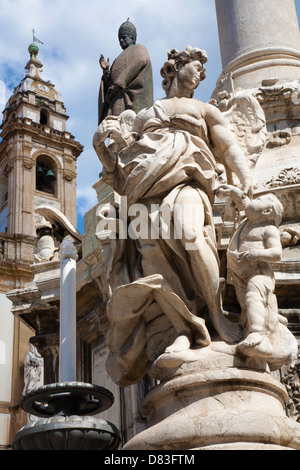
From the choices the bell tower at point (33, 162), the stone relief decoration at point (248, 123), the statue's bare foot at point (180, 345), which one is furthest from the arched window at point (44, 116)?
the statue's bare foot at point (180, 345)

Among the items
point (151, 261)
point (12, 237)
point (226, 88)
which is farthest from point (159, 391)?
point (12, 237)

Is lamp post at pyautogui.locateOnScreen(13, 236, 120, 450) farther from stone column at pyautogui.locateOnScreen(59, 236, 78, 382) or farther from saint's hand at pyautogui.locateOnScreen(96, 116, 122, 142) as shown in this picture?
saint's hand at pyautogui.locateOnScreen(96, 116, 122, 142)

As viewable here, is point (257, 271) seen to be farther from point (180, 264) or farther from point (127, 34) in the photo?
point (127, 34)

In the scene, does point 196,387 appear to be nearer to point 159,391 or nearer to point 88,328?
→ point 159,391

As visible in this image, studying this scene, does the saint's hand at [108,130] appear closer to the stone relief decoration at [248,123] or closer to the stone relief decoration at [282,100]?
the stone relief decoration at [248,123]

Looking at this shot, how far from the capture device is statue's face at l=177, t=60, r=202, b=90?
17.8 ft

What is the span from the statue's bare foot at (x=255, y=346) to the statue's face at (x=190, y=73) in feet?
7.04

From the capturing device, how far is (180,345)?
14.1 feet

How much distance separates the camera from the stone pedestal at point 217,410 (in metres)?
3.79

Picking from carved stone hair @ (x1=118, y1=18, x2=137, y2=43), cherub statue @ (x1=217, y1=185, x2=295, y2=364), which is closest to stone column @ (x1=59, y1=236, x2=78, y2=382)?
cherub statue @ (x1=217, y1=185, x2=295, y2=364)

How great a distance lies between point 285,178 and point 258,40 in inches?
95.0

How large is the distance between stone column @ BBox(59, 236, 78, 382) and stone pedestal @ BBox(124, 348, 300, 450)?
2.91ft

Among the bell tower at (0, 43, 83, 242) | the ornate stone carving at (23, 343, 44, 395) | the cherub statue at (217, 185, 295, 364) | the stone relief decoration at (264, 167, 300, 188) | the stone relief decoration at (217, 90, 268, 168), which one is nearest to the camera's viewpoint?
the cherub statue at (217, 185, 295, 364)

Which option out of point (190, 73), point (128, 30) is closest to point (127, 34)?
point (128, 30)
